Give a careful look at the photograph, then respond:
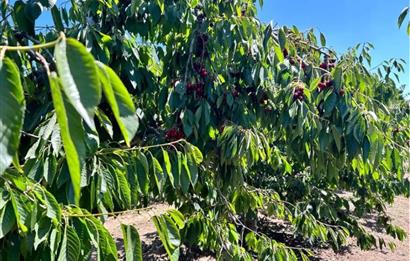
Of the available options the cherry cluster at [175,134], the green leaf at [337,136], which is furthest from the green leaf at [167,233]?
the green leaf at [337,136]

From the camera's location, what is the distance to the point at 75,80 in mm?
333

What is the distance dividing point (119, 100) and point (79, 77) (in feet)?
0.26

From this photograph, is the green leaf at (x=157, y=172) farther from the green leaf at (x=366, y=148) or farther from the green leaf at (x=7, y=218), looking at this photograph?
the green leaf at (x=366, y=148)

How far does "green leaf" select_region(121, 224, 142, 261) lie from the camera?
33.5 inches

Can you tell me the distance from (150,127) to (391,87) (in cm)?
242

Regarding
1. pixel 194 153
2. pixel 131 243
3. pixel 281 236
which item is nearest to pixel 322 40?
pixel 194 153

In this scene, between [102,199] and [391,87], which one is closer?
[102,199]

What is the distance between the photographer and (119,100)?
41 cm

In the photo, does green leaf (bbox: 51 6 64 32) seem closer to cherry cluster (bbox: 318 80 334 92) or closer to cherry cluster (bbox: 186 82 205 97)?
cherry cluster (bbox: 186 82 205 97)

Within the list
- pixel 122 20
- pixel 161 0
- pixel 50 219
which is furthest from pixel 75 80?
pixel 122 20

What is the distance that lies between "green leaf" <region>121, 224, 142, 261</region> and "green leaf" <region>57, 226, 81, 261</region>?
10 centimetres

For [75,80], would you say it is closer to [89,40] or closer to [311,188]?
[89,40]

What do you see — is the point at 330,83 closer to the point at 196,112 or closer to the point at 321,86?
the point at 321,86

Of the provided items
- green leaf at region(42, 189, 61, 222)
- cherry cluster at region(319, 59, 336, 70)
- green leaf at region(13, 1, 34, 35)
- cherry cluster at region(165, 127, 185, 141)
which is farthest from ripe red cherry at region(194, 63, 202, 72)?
green leaf at region(42, 189, 61, 222)
